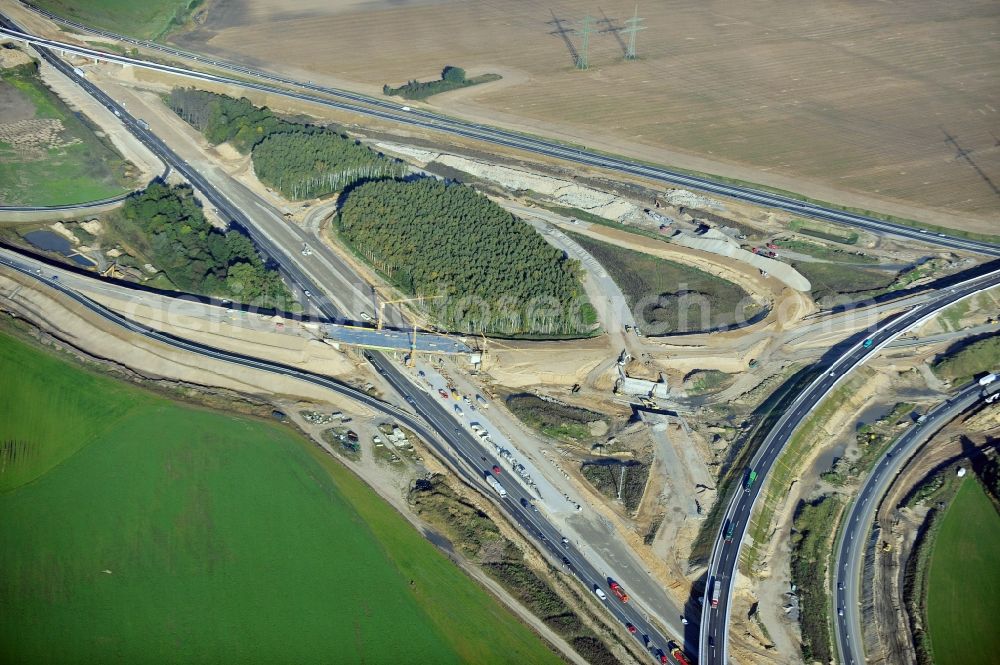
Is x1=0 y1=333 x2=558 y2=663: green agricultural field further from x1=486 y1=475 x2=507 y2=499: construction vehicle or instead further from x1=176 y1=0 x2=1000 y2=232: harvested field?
x1=176 y1=0 x2=1000 y2=232: harvested field

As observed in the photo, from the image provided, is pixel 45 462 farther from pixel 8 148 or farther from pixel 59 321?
pixel 8 148

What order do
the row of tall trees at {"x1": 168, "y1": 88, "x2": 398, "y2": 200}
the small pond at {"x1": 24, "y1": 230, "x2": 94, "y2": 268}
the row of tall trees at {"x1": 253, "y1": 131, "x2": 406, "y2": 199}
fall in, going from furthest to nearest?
the row of tall trees at {"x1": 168, "y1": 88, "x2": 398, "y2": 200}
the row of tall trees at {"x1": 253, "y1": 131, "x2": 406, "y2": 199}
the small pond at {"x1": 24, "y1": 230, "x2": 94, "y2": 268}

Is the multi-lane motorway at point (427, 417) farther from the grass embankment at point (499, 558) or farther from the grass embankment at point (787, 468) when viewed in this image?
the grass embankment at point (787, 468)

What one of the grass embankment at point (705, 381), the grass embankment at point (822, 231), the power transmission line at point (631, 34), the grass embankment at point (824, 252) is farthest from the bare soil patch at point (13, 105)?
the grass embankment at point (822, 231)

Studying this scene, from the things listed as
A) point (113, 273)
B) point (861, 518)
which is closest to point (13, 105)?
point (113, 273)

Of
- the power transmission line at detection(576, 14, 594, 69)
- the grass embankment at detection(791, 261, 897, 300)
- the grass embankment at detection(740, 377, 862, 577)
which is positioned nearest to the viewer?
the grass embankment at detection(740, 377, 862, 577)

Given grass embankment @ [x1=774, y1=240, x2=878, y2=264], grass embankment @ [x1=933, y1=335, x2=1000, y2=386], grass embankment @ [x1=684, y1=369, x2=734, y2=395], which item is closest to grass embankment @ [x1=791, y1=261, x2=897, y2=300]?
grass embankment @ [x1=774, y1=240, x2=878, y2=264]
